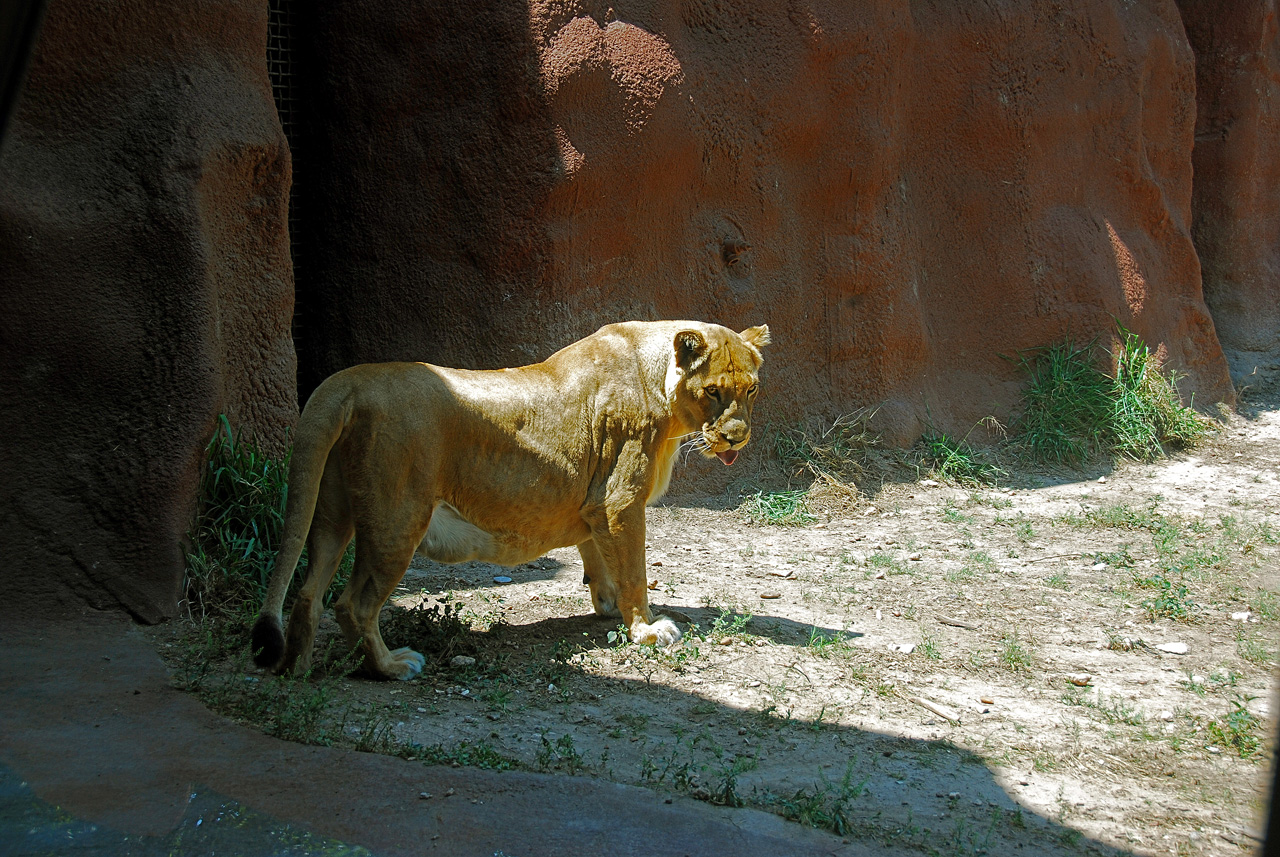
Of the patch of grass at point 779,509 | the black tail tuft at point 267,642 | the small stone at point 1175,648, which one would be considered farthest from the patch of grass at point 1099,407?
the black tail tuft at point 267,642

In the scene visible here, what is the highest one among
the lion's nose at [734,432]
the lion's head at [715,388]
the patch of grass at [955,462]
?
the lion's head at [715,388]

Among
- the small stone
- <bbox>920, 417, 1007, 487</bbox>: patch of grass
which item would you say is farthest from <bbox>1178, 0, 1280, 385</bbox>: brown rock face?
the small stone

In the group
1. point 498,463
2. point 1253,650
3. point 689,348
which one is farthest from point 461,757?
point 1253,650

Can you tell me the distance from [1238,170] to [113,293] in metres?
12.7

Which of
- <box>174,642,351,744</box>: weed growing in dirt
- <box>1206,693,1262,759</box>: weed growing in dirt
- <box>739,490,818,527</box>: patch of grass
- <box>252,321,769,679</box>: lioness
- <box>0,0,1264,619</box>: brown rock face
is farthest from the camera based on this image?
<box>739,490,818,527</box>: patch of grass

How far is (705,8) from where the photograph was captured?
27.0 feet

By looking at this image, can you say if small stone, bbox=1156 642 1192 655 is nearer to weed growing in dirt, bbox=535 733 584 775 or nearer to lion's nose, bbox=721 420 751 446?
lion's nose, bbox=721 420 751 446

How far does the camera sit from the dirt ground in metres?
3.65

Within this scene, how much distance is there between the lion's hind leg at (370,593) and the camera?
4438 mm

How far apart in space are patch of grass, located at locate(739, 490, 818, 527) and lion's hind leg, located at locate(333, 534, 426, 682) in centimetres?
398

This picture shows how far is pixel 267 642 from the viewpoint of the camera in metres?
3.97

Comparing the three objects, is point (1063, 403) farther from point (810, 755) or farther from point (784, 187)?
point (810, 755)

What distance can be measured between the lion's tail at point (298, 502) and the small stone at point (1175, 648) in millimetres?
4295

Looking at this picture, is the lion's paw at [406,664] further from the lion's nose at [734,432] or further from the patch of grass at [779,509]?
the patch of grass at [779,509]
